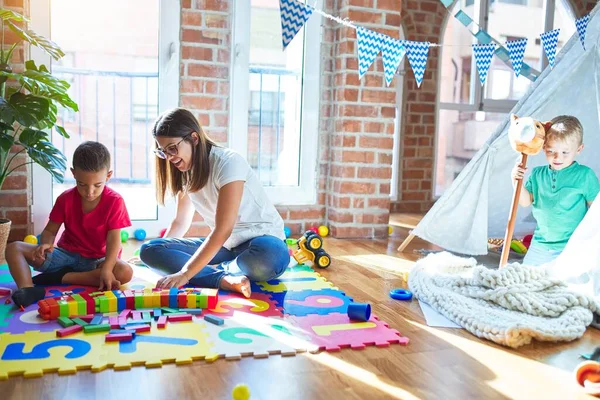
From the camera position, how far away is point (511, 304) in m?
1.88

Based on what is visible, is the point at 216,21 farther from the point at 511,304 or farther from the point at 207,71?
the point at 511,304

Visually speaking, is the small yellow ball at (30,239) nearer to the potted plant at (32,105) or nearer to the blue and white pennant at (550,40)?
the potted plant at (32,105)

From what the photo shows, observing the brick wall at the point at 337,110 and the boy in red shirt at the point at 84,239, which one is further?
the brick wall at the point at 337,110

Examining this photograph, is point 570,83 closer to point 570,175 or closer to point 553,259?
point 570,175

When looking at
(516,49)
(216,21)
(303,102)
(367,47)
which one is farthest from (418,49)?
(216,21)

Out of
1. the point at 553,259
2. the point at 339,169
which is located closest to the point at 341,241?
the point at 339,169

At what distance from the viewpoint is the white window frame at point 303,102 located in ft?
10.1

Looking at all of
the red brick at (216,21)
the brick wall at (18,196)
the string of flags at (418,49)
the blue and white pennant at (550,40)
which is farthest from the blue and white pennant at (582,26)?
the brick wall at (18,196)

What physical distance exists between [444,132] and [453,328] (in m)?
3.28

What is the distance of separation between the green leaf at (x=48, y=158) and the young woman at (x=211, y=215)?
53 centimetres

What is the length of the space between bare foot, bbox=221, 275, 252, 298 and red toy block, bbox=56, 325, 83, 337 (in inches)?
21.7

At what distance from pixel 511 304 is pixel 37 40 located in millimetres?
2051

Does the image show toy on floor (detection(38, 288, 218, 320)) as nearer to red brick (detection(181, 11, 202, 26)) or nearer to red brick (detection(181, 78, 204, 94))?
red brick (detection(181, 78, 204, 94))

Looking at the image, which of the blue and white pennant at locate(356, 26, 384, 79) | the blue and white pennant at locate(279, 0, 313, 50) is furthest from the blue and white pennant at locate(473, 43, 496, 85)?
the blue and white pennant at locate(279, 0, 313, 50)
